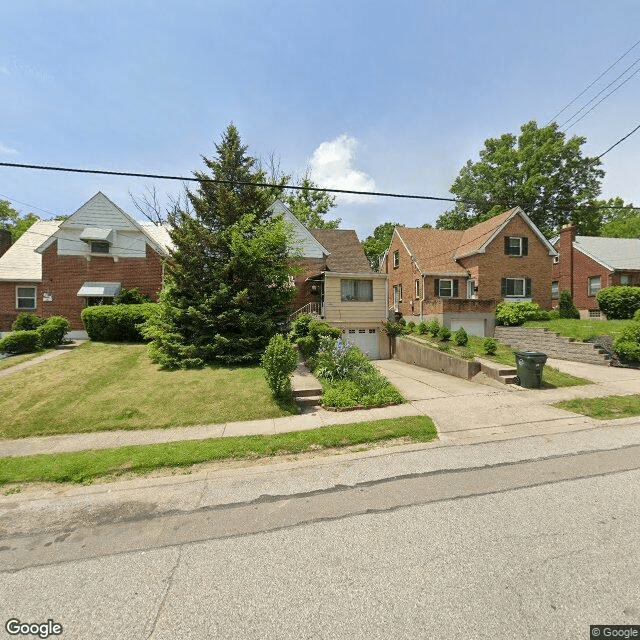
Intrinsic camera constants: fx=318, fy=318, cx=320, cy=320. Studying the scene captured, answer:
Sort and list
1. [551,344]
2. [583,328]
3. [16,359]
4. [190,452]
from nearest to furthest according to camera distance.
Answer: [190,452] < [16,359] < [551,344] < [583,328]

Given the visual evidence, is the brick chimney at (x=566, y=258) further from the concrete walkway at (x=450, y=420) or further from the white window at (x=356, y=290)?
the concrete walkway at (x=450, y=420)

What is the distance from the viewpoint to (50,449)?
642cm

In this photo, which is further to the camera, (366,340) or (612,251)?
(612,251)

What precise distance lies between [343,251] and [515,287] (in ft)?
45.4

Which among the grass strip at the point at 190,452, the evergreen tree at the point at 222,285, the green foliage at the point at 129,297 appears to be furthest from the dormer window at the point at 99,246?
the grass strip at the point at 190,452

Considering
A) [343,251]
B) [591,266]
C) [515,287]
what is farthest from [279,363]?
[591,266]

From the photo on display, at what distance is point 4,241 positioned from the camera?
72.2 ft

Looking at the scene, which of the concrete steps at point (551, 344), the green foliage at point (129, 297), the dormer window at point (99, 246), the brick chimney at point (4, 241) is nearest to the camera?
the concrete steps at point (551, 344)

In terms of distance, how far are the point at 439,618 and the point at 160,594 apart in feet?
7.60

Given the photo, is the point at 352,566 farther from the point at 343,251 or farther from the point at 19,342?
the point at 343,251

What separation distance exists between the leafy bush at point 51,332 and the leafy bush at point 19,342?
27 centimetres

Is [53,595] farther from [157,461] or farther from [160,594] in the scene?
[157,461]

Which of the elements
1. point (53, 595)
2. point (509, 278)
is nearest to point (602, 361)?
point (509, 278)

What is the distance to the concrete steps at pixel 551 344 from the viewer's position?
14453 millimetres
